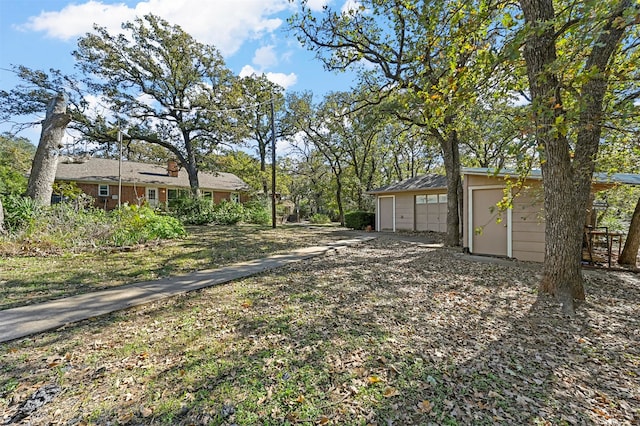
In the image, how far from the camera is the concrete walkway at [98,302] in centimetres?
315

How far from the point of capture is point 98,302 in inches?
154

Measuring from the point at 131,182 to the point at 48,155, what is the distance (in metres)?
11.4

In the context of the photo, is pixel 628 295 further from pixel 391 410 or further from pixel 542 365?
pixel 391 410

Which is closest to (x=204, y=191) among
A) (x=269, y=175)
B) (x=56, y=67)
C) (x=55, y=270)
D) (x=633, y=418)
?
(x=269, y=175)

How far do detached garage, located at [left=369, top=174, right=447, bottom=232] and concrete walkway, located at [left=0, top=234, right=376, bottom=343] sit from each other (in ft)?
Answer: 38.5

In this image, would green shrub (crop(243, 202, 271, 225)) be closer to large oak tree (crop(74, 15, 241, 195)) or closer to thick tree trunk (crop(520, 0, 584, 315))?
large oak tree (crop(74, 15, 241, 195))

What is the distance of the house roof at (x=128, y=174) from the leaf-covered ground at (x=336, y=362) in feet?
59.4

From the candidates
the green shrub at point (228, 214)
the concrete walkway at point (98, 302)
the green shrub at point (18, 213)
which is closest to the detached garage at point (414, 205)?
the green shrub at point (228, 214)

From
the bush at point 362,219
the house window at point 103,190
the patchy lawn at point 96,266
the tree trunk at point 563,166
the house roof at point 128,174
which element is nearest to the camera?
the tree trunk at point 563,166

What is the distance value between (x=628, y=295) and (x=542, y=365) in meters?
3.98

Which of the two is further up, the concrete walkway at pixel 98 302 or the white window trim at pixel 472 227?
the white window trim at pixel 472 227

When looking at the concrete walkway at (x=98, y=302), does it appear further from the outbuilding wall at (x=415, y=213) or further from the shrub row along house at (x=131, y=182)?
the shrub row along house at (x=131, y=182)

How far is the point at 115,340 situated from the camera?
9.67ft

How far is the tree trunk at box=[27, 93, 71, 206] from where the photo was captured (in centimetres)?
829
